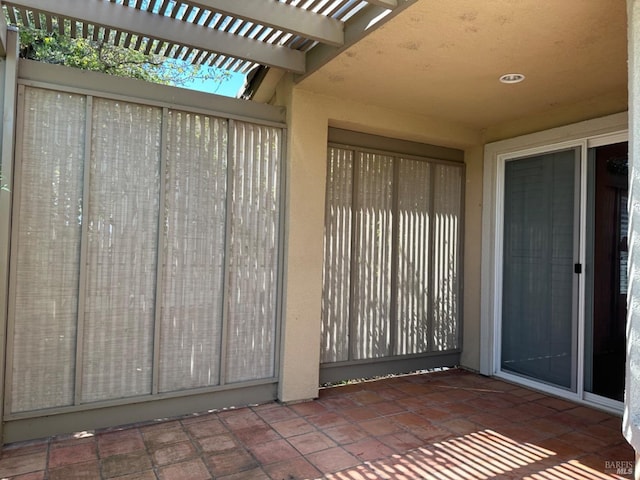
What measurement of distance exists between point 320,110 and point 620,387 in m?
3.51

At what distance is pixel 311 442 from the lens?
290cm

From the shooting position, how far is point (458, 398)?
3881mm

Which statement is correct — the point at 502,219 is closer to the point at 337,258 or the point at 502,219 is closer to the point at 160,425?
the point at 337,258

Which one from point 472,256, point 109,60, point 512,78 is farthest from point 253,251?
Result: point 109,60

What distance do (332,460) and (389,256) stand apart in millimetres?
2288

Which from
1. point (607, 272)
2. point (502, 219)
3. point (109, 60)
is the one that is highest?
point (109, 60)

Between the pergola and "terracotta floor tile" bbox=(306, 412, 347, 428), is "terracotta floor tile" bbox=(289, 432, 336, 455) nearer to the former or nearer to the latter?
"terracotta floor tile" bbox=(306, 412, 347, 428)

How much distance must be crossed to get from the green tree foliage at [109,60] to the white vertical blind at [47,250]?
3698 millimetres

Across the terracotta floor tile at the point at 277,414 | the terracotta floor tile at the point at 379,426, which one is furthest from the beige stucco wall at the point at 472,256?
the terracotta floor tile at the point at 277,414

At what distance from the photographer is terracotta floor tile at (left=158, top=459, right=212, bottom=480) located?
2.42 metres

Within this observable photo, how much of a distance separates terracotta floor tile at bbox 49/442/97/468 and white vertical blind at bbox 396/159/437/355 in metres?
2.93

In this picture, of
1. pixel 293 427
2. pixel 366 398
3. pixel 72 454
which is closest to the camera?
pixel 72 454

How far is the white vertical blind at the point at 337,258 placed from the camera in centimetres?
412

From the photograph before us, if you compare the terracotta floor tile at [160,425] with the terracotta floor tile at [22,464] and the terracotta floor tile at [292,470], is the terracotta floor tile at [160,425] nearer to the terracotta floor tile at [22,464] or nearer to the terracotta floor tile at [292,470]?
the terracotta floor tile at [22,464]
